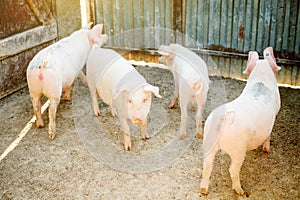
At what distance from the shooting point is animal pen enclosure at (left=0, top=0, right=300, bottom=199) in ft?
14.4

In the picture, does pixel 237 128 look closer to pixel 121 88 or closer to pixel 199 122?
pixel 199 122

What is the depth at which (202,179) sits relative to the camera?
164 inches

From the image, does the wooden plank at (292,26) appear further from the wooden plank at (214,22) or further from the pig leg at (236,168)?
the pig leg at (236,168)

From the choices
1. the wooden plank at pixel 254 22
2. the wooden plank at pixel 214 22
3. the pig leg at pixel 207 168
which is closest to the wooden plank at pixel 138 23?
the wooden plank at pixel 214 22

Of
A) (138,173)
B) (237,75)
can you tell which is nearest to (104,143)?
(138,173)

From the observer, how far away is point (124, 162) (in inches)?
188

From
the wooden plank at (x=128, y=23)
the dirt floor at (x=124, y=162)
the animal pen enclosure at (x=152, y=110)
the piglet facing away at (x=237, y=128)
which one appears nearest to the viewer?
the piglet facing away at (x=237, y=128)

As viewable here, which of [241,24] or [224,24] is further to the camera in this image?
[224,24]

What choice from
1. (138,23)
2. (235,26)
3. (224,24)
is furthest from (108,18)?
(235,26)

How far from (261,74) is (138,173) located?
1529mm

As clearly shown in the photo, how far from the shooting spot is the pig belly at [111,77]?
5.02 m

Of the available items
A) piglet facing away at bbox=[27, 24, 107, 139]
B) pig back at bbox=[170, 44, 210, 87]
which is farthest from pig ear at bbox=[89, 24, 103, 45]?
pig back at bbox=[170, 44, 210, 87]

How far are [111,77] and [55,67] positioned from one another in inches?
27.0

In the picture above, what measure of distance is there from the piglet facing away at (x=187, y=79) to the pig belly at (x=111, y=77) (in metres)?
0.56
